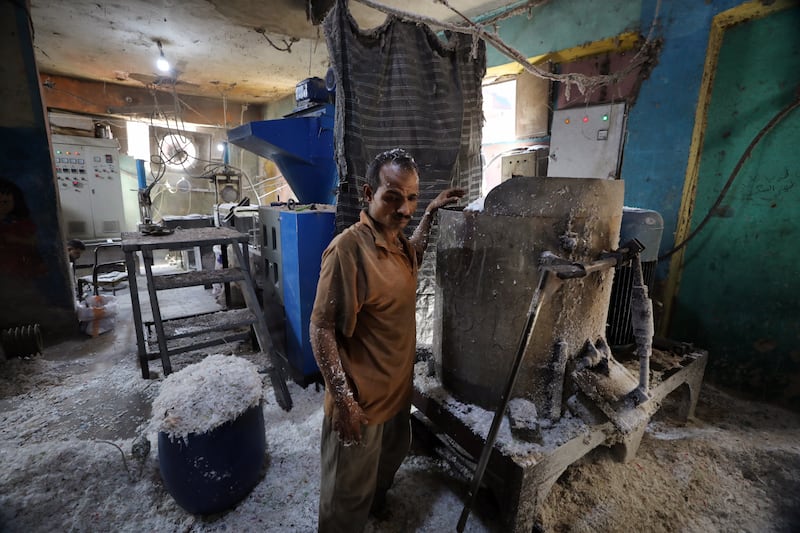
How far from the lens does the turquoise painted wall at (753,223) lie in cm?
281

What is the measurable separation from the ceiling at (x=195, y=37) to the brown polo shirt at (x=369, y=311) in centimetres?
410

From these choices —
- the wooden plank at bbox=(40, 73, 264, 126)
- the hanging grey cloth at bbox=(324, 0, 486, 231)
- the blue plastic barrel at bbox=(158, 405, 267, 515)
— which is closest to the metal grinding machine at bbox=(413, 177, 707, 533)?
the blue plastic barrel at bbox=(158, 405, 267, 515)

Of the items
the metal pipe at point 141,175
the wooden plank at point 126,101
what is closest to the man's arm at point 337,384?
the metal pipe at point 141,175

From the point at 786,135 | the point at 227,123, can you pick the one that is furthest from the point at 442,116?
the point at 227,123

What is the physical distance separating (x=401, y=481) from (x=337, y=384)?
113 cm

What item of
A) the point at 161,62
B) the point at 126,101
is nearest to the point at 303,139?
the point at 161,62

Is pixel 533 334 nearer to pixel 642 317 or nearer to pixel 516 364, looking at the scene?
pixel 516 364

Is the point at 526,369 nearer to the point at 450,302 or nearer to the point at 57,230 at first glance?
the point at 450,302

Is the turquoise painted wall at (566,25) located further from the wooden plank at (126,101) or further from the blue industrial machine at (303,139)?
the wooden plank at (126,101)

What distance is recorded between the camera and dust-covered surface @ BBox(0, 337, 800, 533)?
6.14 feet

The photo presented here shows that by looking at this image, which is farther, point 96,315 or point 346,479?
point 96,315

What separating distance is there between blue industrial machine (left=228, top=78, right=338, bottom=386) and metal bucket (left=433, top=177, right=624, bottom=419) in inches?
52.7

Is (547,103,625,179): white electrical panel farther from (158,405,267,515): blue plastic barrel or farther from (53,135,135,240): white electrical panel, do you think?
(53,135,135,240): white electrical panel

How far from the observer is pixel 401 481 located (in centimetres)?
214
